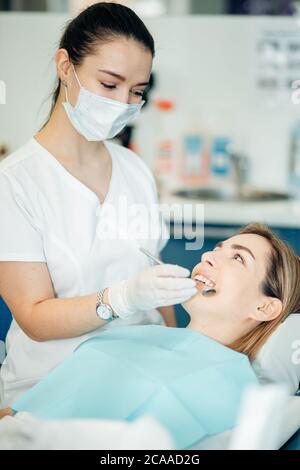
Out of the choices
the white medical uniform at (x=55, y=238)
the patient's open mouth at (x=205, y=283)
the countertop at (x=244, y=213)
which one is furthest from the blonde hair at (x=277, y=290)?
the countertop at (x=244, y=213)

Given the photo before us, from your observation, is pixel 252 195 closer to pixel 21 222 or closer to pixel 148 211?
pixel 148 211

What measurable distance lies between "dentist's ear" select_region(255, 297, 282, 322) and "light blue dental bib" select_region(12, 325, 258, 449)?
15 cm

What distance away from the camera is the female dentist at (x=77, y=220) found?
133cm

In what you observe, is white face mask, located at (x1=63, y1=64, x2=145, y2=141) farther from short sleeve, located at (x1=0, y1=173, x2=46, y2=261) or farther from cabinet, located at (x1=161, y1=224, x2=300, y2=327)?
cabinet, located at (x1=161, y1=224, x2=300, y2=327)

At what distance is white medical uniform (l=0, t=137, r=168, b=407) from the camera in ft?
4.59

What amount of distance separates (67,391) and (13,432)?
7.3 inches

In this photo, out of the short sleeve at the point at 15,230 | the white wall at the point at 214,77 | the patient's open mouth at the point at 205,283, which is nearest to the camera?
the short sleeve at the point at 15,230

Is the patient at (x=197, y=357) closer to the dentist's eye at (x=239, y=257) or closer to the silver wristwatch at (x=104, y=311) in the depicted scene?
the dentist's eye at (x=239, y=257)

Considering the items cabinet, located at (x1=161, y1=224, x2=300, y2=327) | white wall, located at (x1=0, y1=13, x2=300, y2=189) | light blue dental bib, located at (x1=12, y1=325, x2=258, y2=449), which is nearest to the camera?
light blue dental bib, located at (x1=12, y1=325, x2=258, y2=449)

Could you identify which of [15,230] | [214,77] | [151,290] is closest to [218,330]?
[151,290]

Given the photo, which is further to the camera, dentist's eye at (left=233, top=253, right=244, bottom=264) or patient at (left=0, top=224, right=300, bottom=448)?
dentist's eye at (left=233, top=253, right=244, bottom=264)

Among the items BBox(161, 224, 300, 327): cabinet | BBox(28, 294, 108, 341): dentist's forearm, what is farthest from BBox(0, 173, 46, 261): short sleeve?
BBox(161, 224, 300, 327): cabinet

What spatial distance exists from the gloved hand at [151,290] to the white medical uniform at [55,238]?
0.21m
